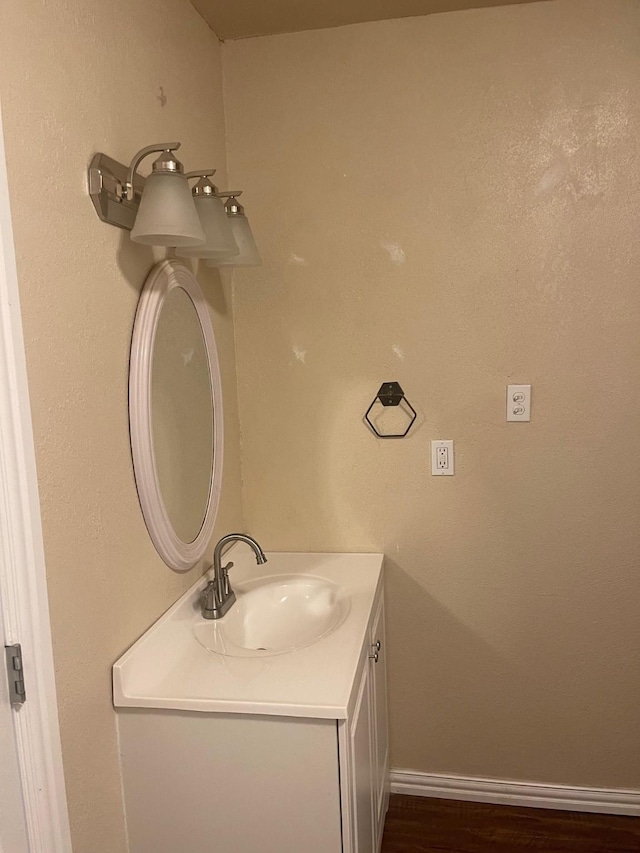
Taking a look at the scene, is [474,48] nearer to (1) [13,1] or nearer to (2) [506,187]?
(2) [506,187]

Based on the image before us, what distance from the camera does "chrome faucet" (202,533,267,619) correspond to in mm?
1675

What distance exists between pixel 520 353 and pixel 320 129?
90cm

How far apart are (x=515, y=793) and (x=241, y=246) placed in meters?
1.88

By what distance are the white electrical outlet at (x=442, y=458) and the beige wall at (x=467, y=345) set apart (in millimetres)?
27

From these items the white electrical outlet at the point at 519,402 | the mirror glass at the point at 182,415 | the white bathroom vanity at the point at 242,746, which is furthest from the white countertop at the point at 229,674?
the white electrical outlet at the point at 519,402

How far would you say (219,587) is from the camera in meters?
1.70

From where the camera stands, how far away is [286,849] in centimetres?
133

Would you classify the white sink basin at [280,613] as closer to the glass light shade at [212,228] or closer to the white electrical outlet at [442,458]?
the white electrical outlet at [442,458]

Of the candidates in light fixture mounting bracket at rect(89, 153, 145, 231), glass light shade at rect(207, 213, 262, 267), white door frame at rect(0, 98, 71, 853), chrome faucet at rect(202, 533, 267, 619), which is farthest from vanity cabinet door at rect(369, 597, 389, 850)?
light fixture mounting bracket at rect(89, 153, 145, 231)

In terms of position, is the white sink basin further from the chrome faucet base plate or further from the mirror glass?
the mirror glass

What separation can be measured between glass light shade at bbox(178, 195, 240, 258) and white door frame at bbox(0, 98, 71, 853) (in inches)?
21.7

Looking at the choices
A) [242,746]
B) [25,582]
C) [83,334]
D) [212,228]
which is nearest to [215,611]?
[242,746]

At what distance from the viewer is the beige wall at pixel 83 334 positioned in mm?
1107

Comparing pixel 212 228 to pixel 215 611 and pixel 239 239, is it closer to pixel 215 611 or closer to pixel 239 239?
pixel 239 239
